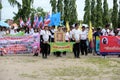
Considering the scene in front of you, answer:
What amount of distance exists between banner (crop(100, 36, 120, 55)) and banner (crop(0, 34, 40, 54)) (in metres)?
3.64

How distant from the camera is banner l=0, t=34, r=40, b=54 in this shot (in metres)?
22.4

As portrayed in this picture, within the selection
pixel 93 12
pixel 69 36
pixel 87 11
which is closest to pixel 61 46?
pixel 69 36

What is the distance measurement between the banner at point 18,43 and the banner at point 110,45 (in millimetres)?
3643

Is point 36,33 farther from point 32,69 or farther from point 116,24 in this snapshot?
point 116,24

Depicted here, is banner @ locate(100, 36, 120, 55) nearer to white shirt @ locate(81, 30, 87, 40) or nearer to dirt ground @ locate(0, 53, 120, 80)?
white shirt @ locate(81, 30, 87, 40)

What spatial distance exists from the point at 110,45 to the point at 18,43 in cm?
522

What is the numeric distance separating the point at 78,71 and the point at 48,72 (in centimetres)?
115

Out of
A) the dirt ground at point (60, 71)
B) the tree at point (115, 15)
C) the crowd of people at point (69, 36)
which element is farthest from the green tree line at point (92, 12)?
the dirt ground at point (60, 71)

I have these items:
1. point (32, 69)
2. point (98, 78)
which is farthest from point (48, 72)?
point (98, 78)

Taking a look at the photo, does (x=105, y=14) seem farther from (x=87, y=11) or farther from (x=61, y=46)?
(x=61, y=46)

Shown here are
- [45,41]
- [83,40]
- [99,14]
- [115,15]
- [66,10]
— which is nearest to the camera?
[45,41]

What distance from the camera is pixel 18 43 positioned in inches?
886

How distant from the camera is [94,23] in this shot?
Answer: 226 ft

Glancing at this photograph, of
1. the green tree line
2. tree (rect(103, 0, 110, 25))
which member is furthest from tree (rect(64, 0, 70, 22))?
tree (rect(103, 0, 110, 25))
